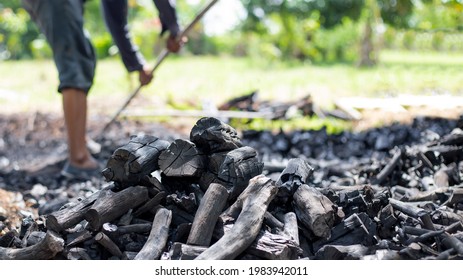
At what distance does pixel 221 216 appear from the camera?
2.09 meters

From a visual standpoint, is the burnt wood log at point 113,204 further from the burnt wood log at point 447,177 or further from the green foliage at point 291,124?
the green foliage at point 291,124

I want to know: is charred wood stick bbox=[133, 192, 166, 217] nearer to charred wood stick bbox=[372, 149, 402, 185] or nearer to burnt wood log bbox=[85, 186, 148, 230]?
burnt wood log bbox=[85, 186, 148, 230]

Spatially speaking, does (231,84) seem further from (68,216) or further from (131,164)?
(68,216)

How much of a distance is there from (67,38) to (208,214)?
82.3 inches

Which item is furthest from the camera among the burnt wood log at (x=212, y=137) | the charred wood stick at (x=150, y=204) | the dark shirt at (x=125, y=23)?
the dark shirt at (x=125, y=23)

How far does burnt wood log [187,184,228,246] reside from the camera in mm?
1978

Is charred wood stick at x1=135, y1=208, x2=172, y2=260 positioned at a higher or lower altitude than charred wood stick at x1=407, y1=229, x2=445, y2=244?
higher

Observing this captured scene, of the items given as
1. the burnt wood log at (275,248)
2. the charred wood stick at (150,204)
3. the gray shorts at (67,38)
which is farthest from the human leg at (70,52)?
the burnt wood log at (275,248)

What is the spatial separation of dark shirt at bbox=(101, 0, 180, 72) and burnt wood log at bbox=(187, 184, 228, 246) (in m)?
2.34

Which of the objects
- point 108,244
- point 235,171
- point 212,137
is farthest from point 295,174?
point 108,244

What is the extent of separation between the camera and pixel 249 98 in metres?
5.96

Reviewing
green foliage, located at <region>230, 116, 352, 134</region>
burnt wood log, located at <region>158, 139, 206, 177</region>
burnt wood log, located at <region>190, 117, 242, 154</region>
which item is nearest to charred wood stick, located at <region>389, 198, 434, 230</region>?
burnt wood log, located at <region>190, 117, 242, 154</region>

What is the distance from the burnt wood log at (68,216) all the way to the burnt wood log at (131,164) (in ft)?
0.44

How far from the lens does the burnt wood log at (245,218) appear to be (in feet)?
6.10
